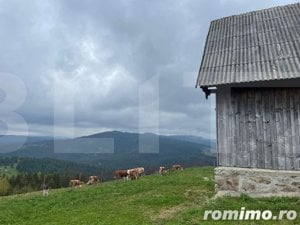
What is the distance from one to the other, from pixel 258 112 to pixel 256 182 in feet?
10.8

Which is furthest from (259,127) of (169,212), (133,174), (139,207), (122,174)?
(122,174)

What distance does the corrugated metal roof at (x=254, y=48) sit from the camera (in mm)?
16656

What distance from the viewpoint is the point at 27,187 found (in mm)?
95812

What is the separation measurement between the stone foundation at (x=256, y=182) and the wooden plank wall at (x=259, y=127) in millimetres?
332

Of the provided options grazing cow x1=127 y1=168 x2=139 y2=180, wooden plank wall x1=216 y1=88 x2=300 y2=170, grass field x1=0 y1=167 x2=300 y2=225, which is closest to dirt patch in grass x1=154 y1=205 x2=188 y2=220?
grass field x1=0 y1=167 x2=300 y2=225

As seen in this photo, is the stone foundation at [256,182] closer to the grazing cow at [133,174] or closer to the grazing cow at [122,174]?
the grazing cow at [133,174]

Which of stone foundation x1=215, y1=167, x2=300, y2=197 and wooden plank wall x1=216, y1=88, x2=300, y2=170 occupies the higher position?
wooden plank wall x1=216, y1=88, x2=300, y2=170

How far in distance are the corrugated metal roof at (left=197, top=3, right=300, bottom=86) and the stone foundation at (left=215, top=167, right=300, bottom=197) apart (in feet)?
13.9

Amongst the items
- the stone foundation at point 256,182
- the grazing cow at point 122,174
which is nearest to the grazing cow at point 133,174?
the grazing cow at point 122,174

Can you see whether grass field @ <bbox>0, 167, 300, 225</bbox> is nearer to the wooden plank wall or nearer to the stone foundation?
the stone foundation

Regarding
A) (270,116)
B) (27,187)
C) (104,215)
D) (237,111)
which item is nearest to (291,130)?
(270,116)

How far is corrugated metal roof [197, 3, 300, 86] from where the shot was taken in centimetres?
1666

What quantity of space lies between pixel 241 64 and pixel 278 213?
23.7ft

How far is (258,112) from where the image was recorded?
56.6ft
